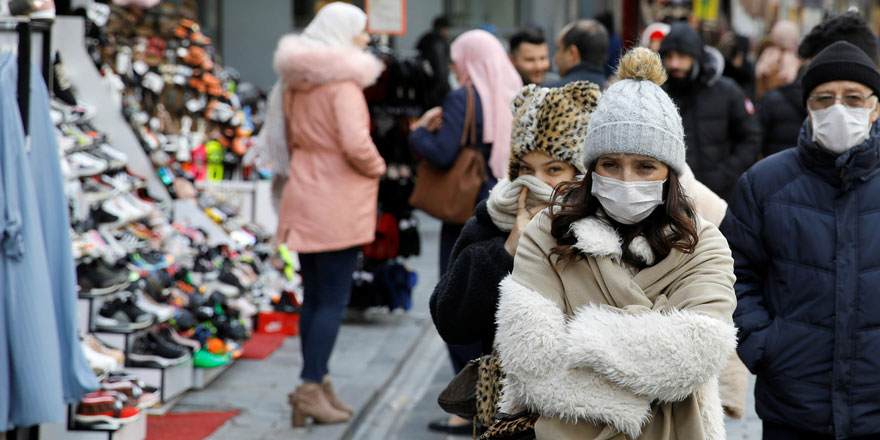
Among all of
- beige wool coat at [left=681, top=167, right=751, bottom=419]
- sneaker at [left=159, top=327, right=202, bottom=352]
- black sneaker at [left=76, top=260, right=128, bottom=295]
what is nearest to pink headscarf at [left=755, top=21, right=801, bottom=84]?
sneaker at [left=159, top=327, right=202, bottom=352]

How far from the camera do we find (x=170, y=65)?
333 inches

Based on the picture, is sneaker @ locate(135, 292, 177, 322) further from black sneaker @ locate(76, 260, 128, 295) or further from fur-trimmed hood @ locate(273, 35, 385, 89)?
fur-trimmed hood @ locate(273, 35, 385, 89)

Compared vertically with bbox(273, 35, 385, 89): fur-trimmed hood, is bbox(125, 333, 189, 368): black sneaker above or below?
below

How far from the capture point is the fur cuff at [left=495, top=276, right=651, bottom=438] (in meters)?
2.59

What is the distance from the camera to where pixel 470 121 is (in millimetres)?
5824

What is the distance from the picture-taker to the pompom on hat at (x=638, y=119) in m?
2.70

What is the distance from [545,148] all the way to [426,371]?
Result: 15.3 ft

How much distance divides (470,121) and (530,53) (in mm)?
705

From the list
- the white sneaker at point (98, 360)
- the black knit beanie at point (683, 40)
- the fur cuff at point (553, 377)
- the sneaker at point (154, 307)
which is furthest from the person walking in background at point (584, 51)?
the fur cuff at point (553, 377)

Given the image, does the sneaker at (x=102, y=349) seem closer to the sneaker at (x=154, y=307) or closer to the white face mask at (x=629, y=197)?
the sneaker at (x=154, y=307)

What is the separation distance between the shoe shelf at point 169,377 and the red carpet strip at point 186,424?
0.14m

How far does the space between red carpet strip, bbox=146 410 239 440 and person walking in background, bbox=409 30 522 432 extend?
4.34 ft

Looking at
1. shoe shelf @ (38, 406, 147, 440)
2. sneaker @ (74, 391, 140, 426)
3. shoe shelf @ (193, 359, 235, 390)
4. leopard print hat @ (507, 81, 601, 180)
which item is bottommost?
shoe shelf @ (193, 359, 235, 390)

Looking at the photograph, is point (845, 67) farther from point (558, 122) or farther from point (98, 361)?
point (98, 361)
